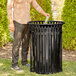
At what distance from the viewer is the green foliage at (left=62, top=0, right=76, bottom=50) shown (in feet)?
24.8

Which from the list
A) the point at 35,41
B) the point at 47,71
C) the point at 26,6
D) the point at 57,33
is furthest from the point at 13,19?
the point at 47,71

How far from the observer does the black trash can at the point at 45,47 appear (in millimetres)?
4383

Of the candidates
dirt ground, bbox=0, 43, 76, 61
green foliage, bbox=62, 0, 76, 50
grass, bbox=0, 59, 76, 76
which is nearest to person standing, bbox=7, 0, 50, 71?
grass, bbox=0, 59, 76, 76

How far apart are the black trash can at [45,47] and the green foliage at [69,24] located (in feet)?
10.4

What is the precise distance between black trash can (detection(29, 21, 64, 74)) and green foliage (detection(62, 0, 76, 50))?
317 cm

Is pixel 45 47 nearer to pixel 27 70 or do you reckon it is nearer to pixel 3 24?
pixel 27 70

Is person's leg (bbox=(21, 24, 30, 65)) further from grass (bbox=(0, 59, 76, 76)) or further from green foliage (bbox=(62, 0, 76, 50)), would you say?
green foliage (bbox=(62, 0, 76, 50))

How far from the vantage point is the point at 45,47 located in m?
Result: 4.45

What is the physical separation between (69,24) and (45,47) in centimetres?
343

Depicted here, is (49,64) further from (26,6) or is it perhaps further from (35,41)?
(26,6)

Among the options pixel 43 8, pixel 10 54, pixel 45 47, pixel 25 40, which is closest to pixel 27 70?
pixel 25 40

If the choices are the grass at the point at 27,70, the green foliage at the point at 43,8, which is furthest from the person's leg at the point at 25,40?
the green foliage at the point at 43,8

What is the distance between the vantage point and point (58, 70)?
471 centimetres

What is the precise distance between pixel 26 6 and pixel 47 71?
5.13 ft
